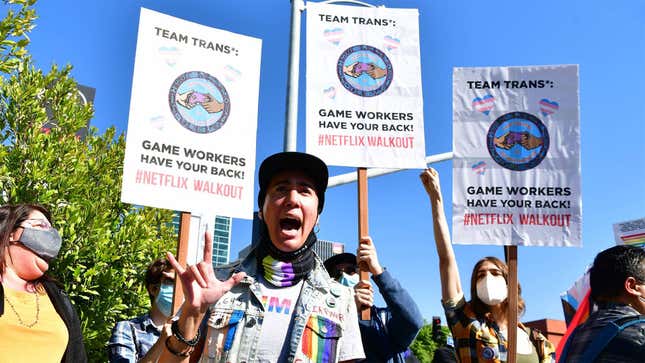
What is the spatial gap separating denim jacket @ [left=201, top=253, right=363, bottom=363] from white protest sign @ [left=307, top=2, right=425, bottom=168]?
221cm

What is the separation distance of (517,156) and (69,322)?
349 centimetres

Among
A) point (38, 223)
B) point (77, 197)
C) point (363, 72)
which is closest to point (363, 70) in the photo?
point (363, 72)

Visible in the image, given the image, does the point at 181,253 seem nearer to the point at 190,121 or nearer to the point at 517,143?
the point at 190,121

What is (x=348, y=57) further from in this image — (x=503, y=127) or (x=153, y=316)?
(x=153, y=316)


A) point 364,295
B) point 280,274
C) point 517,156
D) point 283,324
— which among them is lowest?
point 283,324

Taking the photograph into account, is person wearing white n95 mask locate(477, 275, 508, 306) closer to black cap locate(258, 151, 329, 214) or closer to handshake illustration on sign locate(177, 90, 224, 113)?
black cap locate(258, 151, 329, 214)

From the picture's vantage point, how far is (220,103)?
16.1 ft

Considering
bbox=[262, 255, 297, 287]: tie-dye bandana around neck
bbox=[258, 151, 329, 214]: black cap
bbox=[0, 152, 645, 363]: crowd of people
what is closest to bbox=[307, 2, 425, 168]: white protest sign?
bbox=[0, 152, 645, 363]: crowd of people

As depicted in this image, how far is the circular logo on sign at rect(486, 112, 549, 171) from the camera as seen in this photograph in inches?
197

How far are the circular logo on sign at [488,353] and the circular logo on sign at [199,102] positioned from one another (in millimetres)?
2529

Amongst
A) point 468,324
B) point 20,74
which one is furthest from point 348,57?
point 20,74

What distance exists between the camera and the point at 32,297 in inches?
132

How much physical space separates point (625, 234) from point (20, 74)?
9.49m

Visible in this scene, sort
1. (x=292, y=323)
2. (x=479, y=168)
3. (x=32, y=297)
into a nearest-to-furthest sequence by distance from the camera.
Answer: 1. (x=292, y=323)
2. (x=32, y=297)
3. (x=479, y=168)
